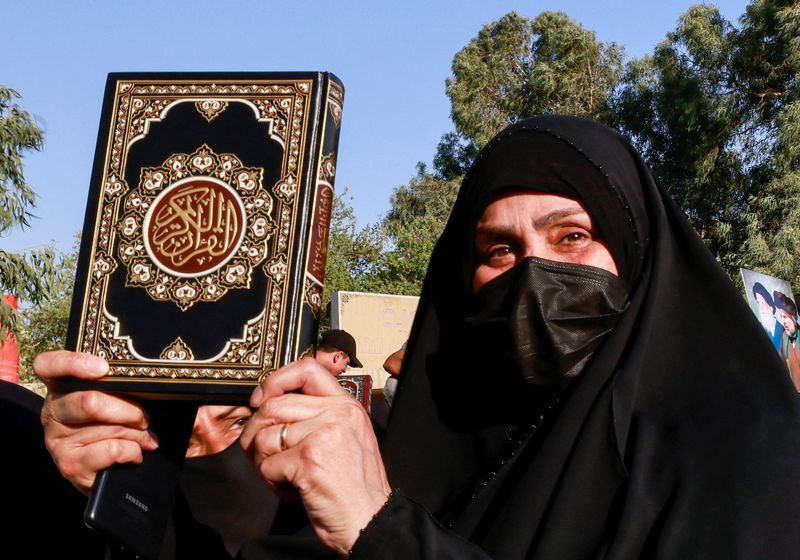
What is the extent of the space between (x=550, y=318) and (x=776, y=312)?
6516 millimetres

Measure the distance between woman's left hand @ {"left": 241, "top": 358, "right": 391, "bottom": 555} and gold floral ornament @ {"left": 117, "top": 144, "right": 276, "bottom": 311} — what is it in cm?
24

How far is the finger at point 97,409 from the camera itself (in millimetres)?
1837

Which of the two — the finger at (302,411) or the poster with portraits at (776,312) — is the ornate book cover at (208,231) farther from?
the poster with portraits at (776,312)

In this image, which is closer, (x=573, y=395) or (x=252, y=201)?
(x=252, y=201)

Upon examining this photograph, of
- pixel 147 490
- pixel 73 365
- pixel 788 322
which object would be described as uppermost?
pixel 788 322

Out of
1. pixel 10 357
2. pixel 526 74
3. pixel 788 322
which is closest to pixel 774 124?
pixel 526 74

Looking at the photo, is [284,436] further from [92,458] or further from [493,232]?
[493,232]

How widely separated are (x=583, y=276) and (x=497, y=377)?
316mm

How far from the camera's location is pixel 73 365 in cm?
183

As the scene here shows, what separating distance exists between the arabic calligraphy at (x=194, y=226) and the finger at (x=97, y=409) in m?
0.27

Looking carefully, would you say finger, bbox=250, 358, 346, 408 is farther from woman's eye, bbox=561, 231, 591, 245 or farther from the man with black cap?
the man with black cap

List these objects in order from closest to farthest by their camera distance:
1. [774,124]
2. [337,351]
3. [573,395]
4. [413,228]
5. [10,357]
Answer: [573,395] < [337,351] < [10,357] < [774,124] < [413,228]

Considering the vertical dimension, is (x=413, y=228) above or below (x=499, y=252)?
above

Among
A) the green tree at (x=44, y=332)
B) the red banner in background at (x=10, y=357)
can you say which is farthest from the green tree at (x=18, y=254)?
the green tree at (x=44, y=332)
